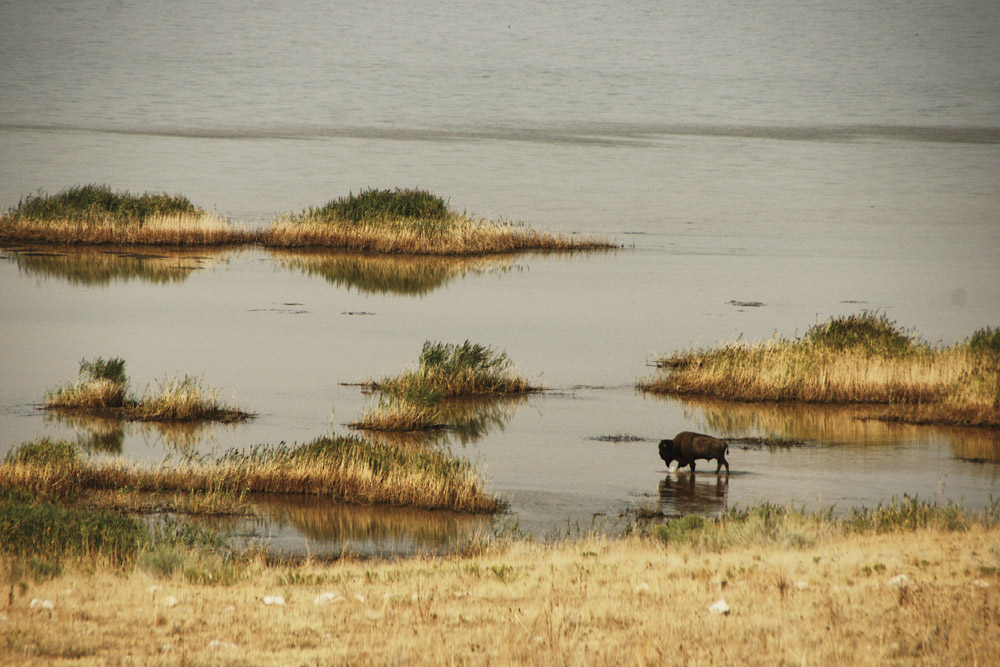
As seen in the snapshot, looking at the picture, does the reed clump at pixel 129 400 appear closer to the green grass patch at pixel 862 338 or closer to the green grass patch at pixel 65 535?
the green grass patch at pixel 65 535

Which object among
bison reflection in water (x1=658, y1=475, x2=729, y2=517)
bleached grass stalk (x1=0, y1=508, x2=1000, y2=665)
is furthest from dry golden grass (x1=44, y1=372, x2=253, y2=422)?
bleached grass stalk (x1=0, y1=508, x2=1000, y2=665)

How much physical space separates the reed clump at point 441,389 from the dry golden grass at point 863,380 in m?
3.38

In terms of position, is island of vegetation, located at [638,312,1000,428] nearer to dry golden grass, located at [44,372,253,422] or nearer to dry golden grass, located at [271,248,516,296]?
dry golden grass, located at [44,372,253,422]

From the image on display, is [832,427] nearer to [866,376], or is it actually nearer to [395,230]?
[866,376]

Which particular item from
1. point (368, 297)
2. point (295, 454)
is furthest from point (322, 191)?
point (295, 454)

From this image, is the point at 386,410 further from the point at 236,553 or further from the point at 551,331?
the point at 551,331

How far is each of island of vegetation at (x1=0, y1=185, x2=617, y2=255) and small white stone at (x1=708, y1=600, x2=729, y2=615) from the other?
129 ft

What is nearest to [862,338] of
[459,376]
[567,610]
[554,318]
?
[459,376]

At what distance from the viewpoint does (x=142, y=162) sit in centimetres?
12669

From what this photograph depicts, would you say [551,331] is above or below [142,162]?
below

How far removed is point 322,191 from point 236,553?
8565 cm

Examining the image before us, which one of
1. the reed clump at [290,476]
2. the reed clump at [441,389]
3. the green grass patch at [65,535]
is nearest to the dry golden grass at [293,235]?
the reed clump at [441,389]

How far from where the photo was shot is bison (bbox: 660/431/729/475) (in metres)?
19.8

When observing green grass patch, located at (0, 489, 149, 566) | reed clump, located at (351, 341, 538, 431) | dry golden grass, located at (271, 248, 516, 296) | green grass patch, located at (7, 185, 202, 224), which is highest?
green grass patch, located at (7, 185, 202, 224)
